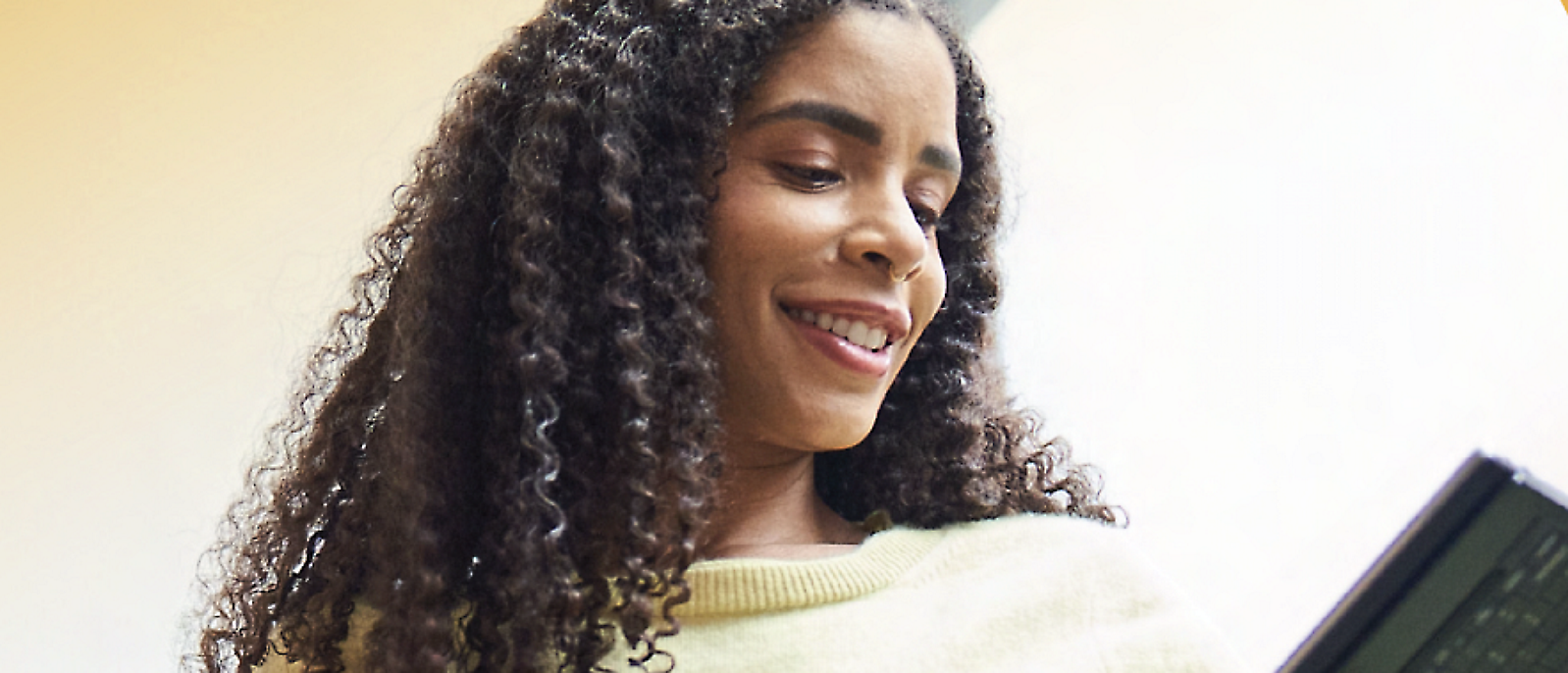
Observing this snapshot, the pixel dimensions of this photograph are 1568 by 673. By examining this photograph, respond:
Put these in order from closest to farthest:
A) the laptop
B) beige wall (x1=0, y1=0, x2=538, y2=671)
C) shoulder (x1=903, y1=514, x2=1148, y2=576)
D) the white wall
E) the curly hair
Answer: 1. the laptop
2. the curly hair
3. shoulder (x1=903, y1=514, x2=1148, y2=576)
4. beige wall (x1=0, y1=0, x2=538, y2=671)
5. the white wall

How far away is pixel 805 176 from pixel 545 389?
0.24 m

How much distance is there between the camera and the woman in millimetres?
881

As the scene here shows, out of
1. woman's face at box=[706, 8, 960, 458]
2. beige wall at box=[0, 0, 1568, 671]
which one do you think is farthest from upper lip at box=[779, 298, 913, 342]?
beige wall at box=[0, 0, 1568, 671]

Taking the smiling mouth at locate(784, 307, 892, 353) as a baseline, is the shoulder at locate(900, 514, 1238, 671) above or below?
below

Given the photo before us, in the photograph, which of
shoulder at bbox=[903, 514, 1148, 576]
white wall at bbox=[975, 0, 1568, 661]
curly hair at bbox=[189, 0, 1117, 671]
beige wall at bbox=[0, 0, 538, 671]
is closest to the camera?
curly hair at bbox=[189, 0, 1117, 671]

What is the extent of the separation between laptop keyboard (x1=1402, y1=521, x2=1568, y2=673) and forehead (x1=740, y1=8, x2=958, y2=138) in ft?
1.63

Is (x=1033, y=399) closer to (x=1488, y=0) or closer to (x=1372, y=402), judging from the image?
(x=1372, y=402)

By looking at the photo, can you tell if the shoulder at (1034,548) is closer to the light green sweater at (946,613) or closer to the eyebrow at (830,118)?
the light green sweater at (946,613)

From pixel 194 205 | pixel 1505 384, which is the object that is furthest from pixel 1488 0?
pixel 194 205

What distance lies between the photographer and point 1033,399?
1515mm

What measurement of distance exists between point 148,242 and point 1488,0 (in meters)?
1.45

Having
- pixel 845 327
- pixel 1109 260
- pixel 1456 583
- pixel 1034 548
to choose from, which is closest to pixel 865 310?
pixel 845 327

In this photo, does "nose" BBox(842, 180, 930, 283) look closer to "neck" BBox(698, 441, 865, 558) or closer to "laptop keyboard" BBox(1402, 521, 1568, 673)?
"neck" BBox(698, 441, 865, 558)

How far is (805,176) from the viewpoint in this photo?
36.4 inches
